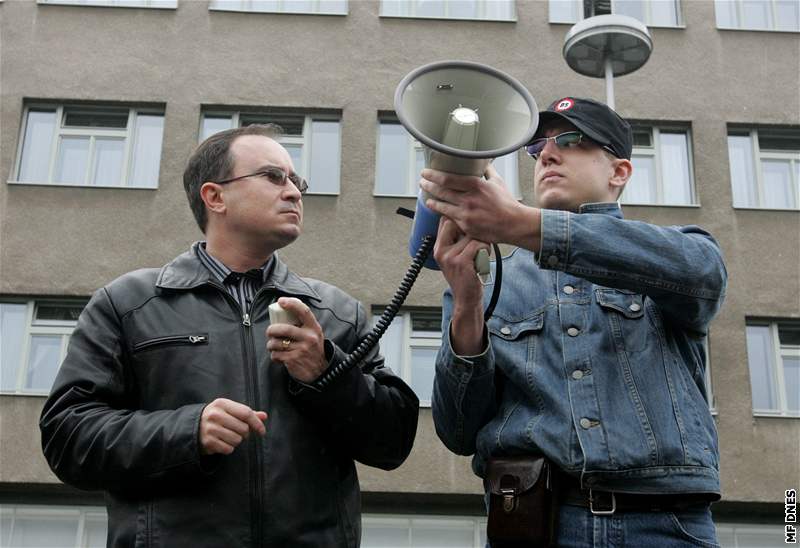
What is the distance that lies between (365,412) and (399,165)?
12.1 metres

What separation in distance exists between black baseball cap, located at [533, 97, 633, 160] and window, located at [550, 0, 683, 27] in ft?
42.7

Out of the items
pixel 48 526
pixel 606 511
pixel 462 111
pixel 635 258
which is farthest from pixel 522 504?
pixel 48 526

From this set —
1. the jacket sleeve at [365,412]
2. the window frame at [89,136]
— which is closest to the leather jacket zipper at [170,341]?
the jacket sleeve at [365,412]

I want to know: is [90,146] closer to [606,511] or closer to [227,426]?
[227,426]

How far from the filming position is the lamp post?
918 centimetres

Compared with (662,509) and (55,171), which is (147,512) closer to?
(662,509)

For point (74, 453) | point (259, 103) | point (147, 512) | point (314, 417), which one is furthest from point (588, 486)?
point (259, 103)

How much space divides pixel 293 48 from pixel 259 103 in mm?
1022

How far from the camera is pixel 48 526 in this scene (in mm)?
13508

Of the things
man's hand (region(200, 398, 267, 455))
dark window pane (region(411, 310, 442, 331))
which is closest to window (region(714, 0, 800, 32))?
dark window pane (region(411, 310, 442, 331))

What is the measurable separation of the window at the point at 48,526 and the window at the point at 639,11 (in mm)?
9340

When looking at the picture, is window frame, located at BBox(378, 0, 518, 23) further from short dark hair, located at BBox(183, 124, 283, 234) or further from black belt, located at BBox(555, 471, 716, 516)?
black belt, located at BBox(555, 471, 716, 516)

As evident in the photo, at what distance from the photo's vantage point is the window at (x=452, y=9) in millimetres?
15891

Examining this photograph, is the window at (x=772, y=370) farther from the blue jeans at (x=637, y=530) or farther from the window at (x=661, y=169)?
the blue jeans at (x=637, y=530)
